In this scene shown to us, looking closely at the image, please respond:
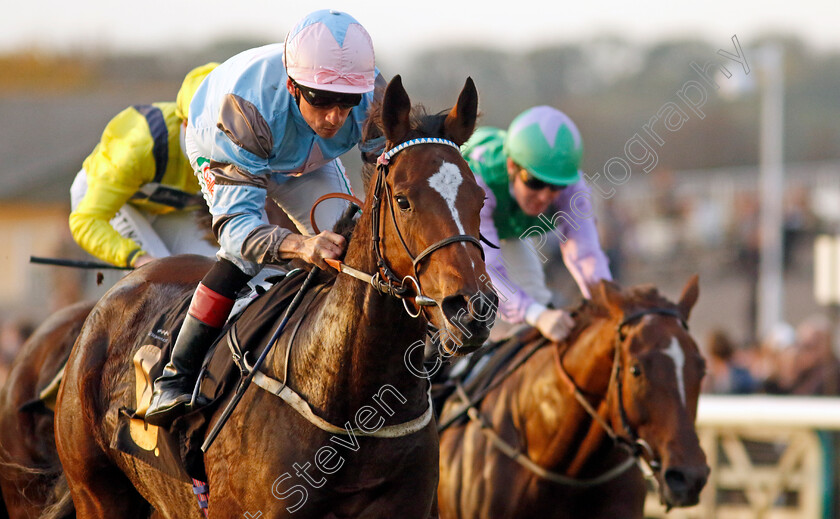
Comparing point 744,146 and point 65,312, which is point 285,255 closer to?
point 65,312

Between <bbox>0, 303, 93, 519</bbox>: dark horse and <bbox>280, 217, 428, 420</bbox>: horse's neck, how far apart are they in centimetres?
212

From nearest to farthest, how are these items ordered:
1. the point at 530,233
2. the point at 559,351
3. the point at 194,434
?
the point at 194,434 → the point at 559,351 → the point at 530,233

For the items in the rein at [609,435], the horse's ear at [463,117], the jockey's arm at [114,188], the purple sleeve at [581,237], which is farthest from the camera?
the purple sleeve at [581,237]

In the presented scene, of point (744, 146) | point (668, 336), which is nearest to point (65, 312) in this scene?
point (668, 336)

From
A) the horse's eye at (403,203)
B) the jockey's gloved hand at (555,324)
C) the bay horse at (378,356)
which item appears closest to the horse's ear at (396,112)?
the bay horse at (378,356)

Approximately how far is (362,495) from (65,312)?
2627 mm

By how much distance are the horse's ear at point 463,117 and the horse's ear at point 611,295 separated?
6.15ft

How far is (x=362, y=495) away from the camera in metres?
3.15

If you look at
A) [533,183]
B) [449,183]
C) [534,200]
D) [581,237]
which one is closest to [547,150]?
[533,183]

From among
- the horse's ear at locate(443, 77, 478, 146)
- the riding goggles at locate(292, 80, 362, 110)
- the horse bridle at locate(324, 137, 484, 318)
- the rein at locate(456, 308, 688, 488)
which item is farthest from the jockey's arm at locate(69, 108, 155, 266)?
the horse's ear at locate(443, 77, 478, 146)

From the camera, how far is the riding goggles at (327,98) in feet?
11.2

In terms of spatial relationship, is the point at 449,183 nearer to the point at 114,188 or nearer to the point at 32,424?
the point at 114,188

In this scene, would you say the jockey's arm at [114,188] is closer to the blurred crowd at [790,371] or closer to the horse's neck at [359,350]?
the horse's neck at [359,350]

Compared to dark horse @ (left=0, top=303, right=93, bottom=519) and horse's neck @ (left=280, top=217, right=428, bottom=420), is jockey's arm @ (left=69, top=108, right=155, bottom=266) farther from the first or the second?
horse's neck @ (left=280, top=217, right=428, bottom=420)
